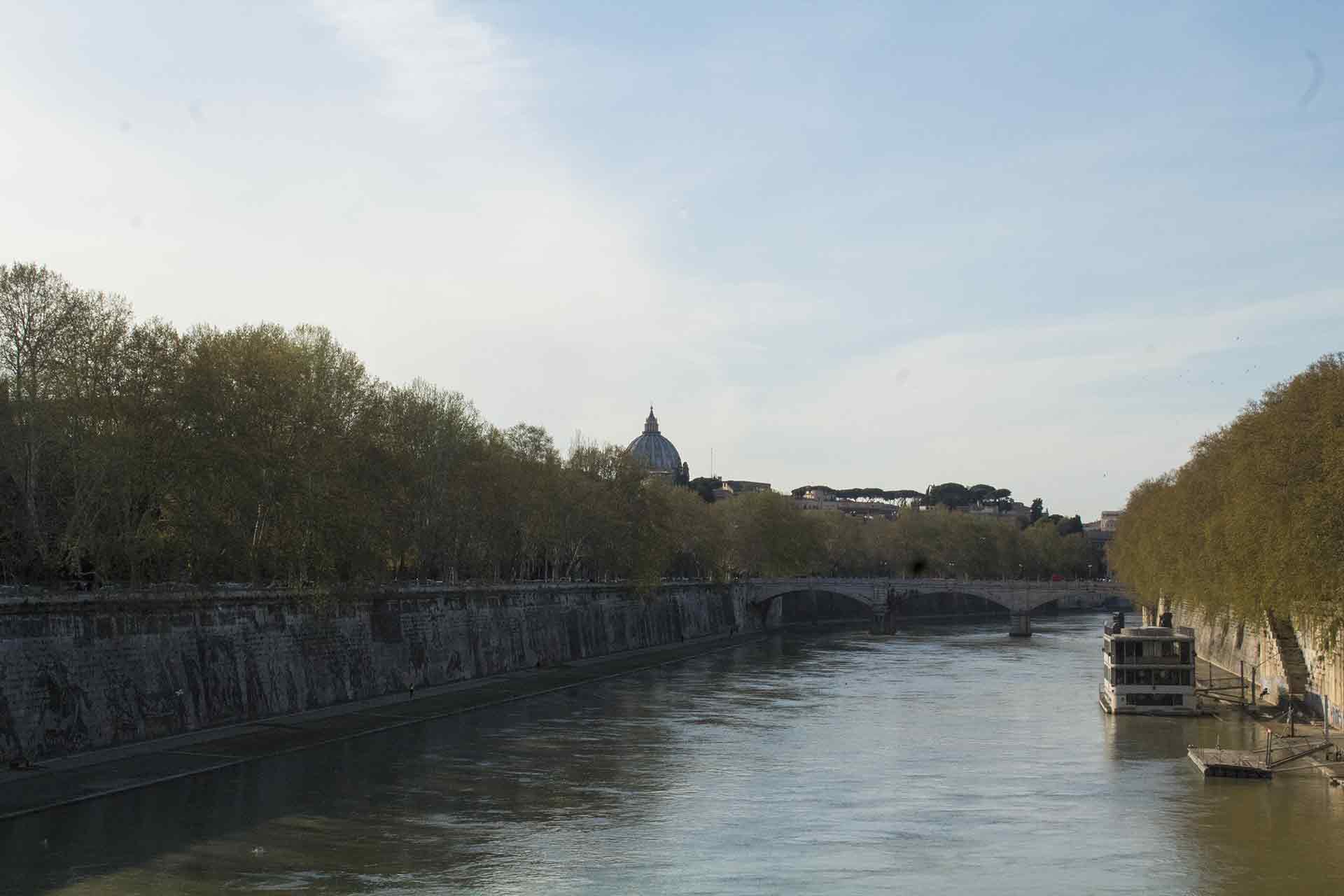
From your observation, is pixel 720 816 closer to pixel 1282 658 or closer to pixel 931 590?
pixel 1282 658

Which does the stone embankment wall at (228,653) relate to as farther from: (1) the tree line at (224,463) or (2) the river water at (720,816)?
(2) the river water at (720,816)

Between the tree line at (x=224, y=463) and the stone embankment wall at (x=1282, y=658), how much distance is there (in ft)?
147

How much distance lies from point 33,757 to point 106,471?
11.1m

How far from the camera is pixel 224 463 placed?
6366 centimetres

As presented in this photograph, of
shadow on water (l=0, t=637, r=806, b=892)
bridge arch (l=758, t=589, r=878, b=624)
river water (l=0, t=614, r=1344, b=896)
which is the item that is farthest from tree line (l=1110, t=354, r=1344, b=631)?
bridge arch (l=758, t=589, r=878, b=624)

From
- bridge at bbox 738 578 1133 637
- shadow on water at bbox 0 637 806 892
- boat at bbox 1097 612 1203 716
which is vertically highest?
bridge at bbox 738 578 1133 637

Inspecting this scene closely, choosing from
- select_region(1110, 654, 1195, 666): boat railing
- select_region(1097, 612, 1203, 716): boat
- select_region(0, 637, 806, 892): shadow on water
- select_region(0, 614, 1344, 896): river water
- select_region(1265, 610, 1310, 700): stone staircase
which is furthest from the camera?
select_region(1110, 654, 1195, 666): boat railing

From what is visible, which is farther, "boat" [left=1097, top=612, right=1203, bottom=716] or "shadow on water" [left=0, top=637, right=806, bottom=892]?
"boat" [left=1097, top=612, right=1203, bottom=716]

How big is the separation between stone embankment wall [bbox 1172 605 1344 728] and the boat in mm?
3966

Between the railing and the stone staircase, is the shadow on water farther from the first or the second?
the stone staircase

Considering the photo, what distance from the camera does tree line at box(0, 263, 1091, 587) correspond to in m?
55.9

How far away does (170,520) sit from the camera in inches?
2422

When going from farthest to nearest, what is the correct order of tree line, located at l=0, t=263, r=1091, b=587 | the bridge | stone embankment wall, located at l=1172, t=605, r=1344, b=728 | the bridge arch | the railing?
1. the bridge arch
2. the bridge
3. the railing
4. stone embankment wall, located at l=1172, t=605, r=1344, b=728
5. tree line, located at l=0, t=263, r=1091, b=587

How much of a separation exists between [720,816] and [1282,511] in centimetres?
2441
